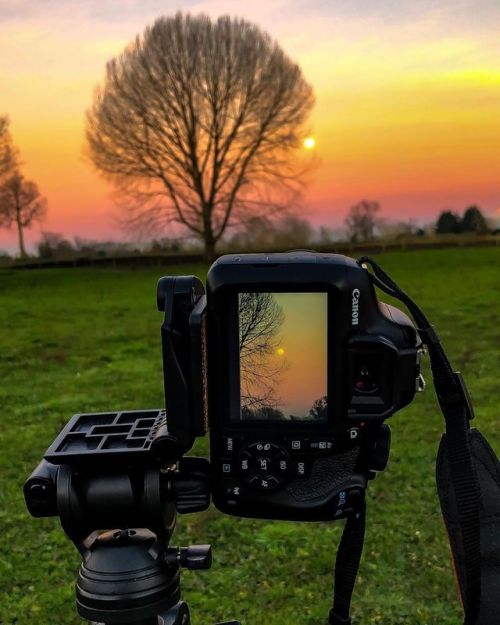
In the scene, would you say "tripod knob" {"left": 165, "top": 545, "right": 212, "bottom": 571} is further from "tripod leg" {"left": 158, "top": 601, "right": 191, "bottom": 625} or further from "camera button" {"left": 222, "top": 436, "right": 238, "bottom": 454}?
"camera button" {"left": 222, "top": 436, "right": 238, "bottom": 454}

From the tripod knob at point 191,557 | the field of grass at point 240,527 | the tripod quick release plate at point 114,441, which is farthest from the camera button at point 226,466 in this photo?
the field of grass at point 240,527

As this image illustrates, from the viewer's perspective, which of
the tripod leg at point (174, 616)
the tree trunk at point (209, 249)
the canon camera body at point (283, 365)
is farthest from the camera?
the tree trunk at point (209, 249)

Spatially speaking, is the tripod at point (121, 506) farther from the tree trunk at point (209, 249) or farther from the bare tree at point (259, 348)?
the tree trunk at point (209, 249)

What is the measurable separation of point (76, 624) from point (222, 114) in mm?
32871

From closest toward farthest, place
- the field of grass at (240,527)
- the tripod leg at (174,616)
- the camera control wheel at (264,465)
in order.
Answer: the camera control wheel at (264,465) < the tripod leg at (174,616) < the field of grass at (240,527)

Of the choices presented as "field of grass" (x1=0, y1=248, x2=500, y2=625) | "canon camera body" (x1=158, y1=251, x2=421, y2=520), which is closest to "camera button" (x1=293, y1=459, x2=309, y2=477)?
"canon camera body" (x1=158, y1=251, x2=421, y2=520)

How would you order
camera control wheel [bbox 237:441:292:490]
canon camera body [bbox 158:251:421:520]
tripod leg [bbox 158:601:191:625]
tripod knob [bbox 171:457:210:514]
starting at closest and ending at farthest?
canon camera body [bbox 158:251:421:520] < camera control wheel [bbox 237:441:292:490] < tripod knob [bbox 171:457:210:514] < tripod leg [bbox 158:601:191:625]

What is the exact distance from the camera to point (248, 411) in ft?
6.15

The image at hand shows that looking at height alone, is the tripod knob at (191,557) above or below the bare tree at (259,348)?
below

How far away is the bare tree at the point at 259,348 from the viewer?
1.80 meters

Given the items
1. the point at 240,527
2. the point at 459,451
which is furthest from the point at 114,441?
the point at 240,527

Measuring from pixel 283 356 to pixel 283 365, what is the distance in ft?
0.08

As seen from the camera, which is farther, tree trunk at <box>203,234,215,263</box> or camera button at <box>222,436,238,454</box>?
tree trunk at <box>203,234,215,263</box>

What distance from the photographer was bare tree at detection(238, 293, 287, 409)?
1805 millimetres
